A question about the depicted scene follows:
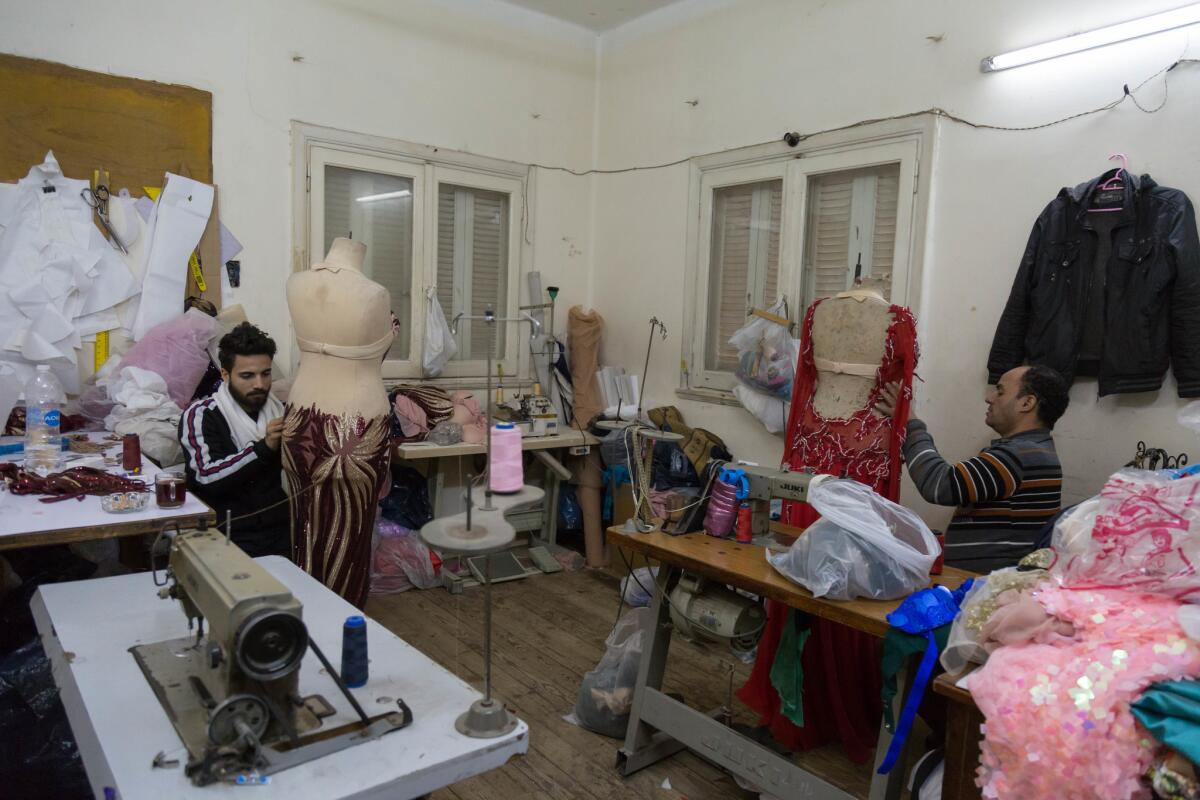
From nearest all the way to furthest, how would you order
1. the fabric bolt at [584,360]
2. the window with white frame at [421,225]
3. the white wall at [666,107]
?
1. the white wall at [666,107]
2. the window with white frame at [421,225]
3. the fabric bolt at [584,360]

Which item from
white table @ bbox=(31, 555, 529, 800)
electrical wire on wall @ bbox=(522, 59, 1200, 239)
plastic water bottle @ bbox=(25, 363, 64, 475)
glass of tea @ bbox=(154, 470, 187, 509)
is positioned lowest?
white table @ bbox=(31, 555, 529, 800)

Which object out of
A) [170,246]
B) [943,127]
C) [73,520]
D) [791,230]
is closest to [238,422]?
[73,520]

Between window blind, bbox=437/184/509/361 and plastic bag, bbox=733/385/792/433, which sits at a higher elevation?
window blind, bbox=437/184/509/361

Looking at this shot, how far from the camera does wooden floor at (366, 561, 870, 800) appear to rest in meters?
2.54

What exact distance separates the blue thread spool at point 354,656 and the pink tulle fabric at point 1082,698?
1131mm

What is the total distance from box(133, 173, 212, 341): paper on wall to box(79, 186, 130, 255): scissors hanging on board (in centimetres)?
15

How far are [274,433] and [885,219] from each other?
2.84 m

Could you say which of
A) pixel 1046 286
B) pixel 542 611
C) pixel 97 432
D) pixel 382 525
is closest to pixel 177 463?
pixel 97 432

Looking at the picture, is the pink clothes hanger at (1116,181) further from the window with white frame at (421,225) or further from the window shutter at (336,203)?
the window shutter at (336,203)

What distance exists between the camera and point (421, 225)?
183 inches

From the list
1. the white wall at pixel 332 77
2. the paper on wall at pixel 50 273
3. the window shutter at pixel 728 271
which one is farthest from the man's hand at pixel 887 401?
the paper on wall at pixel 50 273

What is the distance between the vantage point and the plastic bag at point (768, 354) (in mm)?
3932

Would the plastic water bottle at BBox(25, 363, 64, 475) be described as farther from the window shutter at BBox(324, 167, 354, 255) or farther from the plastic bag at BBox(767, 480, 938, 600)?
the plastic bag at BBox(767, 480, 938, 600)

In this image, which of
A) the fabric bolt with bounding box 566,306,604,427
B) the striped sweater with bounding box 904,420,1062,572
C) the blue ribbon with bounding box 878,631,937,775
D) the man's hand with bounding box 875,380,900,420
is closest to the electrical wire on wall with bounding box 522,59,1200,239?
the fabric bolt with bounding box 566,306,604,427
